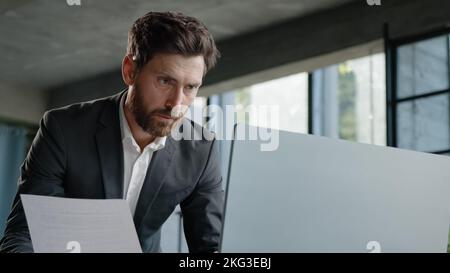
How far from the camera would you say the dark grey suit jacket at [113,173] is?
1.66m

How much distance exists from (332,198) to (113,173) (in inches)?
24.1

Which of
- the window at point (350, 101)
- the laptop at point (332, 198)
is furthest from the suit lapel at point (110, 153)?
the window at point (350, 101)

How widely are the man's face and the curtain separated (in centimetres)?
625

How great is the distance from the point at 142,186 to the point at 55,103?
6360 millimetres

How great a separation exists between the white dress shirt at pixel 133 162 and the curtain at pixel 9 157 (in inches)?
244

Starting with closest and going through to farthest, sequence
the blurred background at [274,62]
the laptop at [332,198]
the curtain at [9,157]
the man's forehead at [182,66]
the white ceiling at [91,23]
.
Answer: the laptop at [332,198] < the man's forehead at [182,66] < the blurred background at [274,62] < the white ceiling at [91,23] < the curtain at [9,157]

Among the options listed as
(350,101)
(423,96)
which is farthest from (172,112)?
(350,101)

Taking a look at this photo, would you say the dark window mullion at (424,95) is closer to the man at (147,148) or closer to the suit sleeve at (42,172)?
the man at (147,148)

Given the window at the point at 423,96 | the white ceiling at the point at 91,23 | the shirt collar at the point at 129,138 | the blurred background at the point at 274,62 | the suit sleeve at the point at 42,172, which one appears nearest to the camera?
the suit sleeve at the point at 42,172

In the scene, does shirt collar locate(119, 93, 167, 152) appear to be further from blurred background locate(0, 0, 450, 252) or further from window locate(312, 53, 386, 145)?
window locate(312, 53, 386, 145)

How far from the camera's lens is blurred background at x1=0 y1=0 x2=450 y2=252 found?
16.3 ft

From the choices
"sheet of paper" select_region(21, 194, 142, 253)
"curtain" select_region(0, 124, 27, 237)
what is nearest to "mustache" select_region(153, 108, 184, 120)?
"sheet of paper" select_region(21, 194, 142, 253)
